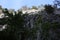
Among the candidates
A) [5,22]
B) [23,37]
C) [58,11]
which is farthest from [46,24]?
[58,11]

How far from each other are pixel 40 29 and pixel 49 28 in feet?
1.16

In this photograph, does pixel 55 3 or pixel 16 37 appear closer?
pixel 16 37

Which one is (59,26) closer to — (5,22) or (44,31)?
(44,31)

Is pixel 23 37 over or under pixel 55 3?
under

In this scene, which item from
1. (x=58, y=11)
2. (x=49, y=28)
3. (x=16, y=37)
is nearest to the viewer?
(x=16, y=37)

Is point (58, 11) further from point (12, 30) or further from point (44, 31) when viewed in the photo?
point (12, 30)

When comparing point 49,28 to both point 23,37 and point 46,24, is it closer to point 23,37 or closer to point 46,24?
point 46,24

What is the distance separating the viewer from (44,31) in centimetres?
889

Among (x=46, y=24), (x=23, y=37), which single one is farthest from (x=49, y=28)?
(x=23, y=37)

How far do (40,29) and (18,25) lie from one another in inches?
32.0

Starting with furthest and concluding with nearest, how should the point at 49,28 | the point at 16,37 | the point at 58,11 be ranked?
the point at 58,11 → the point at 49,28 → the point at 16,37

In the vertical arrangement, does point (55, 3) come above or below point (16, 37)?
above

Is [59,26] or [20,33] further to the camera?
[59,26]

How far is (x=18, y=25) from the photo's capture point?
886 centimetres
